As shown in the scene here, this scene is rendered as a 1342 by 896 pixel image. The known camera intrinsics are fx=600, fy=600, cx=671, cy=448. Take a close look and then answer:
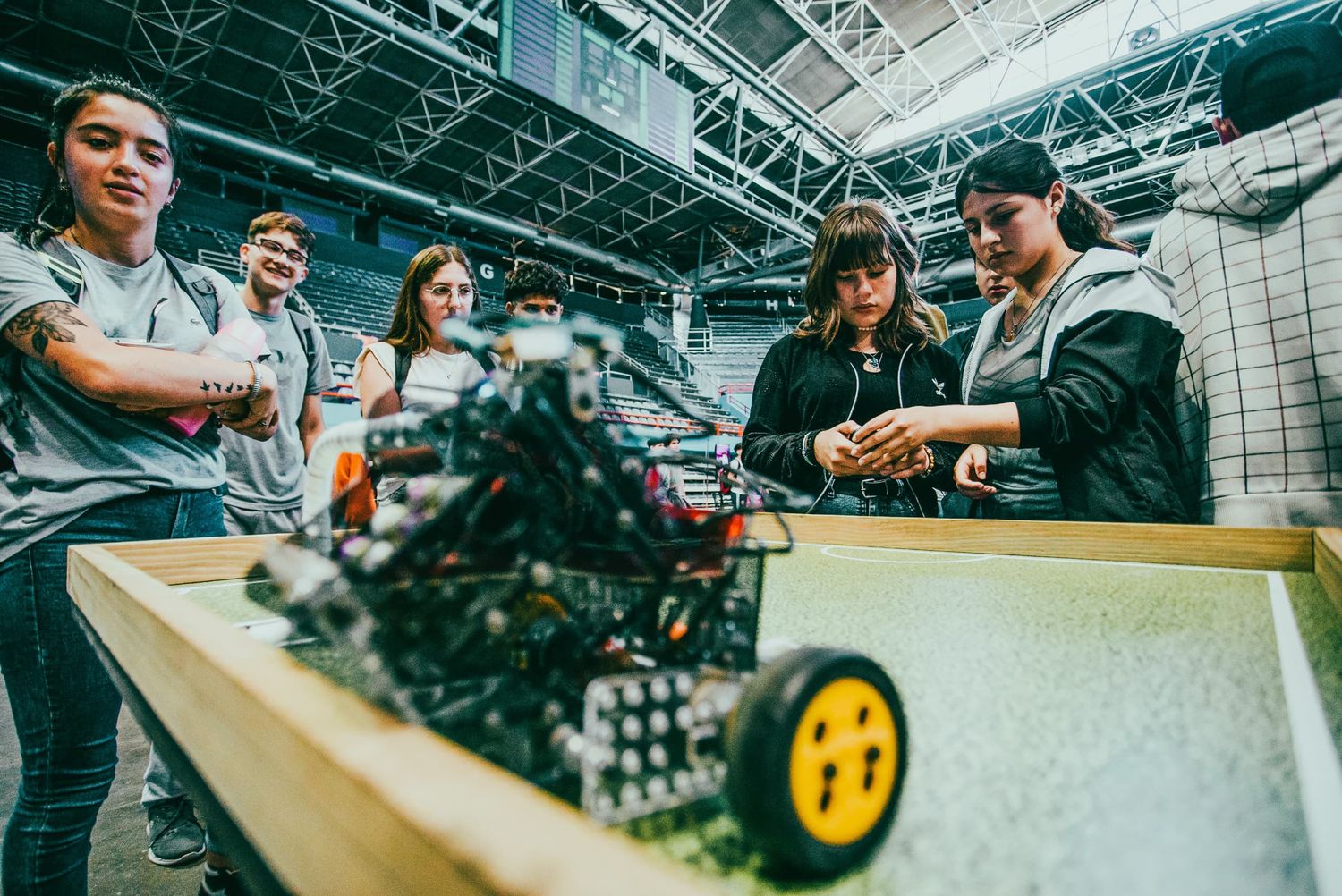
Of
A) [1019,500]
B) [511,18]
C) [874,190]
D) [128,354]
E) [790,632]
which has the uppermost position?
[874,190]

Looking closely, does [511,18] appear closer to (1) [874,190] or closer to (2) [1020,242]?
(2) [1020,242]

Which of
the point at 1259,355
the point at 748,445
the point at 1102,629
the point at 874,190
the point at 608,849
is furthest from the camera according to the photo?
the point at 874,190

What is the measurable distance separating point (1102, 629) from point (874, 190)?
374 inches

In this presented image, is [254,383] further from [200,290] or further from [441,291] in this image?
[441,291]

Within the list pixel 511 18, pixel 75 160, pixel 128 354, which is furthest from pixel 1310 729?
pixel 511 18

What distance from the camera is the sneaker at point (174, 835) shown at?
1.08 metres

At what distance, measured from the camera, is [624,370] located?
31 cm

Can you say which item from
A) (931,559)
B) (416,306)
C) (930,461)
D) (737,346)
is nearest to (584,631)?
(931,559)

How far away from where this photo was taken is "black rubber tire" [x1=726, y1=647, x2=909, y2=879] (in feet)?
0.57

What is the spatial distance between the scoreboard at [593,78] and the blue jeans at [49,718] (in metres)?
4.80

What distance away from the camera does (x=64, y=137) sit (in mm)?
728

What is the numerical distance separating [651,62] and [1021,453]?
282 inches

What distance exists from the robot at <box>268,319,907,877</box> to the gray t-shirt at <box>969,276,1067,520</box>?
80 centimetres

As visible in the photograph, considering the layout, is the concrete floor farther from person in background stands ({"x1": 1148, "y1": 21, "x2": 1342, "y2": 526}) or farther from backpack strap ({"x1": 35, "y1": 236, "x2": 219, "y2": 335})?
person in background stands ({"x1": 1148, "y1": 21, "x2": 1342, "y2": 526})
